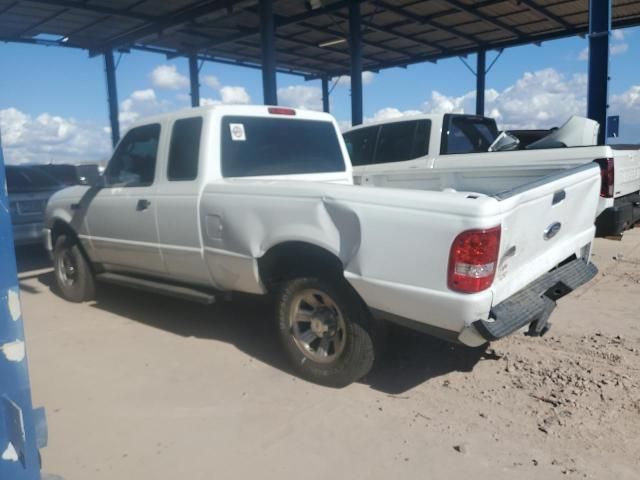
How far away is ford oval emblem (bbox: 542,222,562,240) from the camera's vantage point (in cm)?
332

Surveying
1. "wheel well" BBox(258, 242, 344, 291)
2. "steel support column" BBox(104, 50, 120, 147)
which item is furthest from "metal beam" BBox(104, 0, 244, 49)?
"wheel well" BBox(258, 242, 344, 291)

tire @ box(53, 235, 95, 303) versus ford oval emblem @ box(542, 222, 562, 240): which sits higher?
ford oval emblem @ box(542, 222, 562, 240)

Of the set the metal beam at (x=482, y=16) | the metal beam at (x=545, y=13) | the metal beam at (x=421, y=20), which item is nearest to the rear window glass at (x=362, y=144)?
the metal beam at (x=421, y=20)

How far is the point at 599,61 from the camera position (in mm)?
9023

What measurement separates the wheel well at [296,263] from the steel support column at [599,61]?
7473 millimetres

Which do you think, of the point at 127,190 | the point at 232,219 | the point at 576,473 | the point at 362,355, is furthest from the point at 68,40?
the point at 576,473

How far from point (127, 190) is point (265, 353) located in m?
2.04

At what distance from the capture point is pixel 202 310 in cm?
569

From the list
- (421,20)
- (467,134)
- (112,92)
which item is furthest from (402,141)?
(112,92)

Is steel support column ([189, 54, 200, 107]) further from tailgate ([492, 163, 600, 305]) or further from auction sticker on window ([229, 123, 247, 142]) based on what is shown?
tailgate ([492, 163, 600, 305])

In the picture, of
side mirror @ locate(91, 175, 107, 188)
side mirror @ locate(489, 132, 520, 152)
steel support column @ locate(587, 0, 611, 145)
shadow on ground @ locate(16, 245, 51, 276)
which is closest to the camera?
side mirror @ locate(91, 175, 107, 188)

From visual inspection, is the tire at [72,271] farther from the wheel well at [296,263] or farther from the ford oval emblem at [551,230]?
the ford oval emblem at [551,230]

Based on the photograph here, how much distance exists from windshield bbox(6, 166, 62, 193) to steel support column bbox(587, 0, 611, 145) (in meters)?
9.46

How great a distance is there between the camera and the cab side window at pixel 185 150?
14.1 ft
